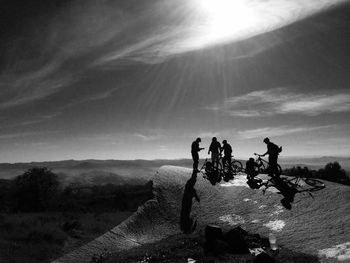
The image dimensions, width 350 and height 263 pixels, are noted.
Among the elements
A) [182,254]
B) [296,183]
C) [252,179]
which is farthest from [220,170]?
[182,254]

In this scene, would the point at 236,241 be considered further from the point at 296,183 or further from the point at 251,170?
the point at 251,170

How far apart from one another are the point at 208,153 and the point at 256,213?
8.82 meters

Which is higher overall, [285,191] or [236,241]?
[285,191]

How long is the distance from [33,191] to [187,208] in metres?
68.6

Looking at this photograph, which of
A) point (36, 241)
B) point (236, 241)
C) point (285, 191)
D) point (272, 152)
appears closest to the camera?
point (236, 241)

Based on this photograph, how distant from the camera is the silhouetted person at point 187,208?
10781 mm

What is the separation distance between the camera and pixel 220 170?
661 inches

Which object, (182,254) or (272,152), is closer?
(182,254)

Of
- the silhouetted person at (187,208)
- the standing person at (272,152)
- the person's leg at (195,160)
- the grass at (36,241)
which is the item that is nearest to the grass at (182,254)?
the silhouetted person at (187,208)

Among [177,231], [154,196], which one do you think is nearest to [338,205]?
[177,231]

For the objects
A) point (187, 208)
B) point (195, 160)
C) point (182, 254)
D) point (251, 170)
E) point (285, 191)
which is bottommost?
point (182, 254)

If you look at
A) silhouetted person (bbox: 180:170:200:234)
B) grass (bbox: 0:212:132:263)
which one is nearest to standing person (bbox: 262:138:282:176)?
silhouetted person (bbox: 180:170:200:234)

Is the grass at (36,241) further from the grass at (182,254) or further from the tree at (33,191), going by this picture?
the tree at (33,191)

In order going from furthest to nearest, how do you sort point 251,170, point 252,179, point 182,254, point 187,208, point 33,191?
point 33,191 → point 251,170 → point 252,179 → point 187,208 → point 182,254
